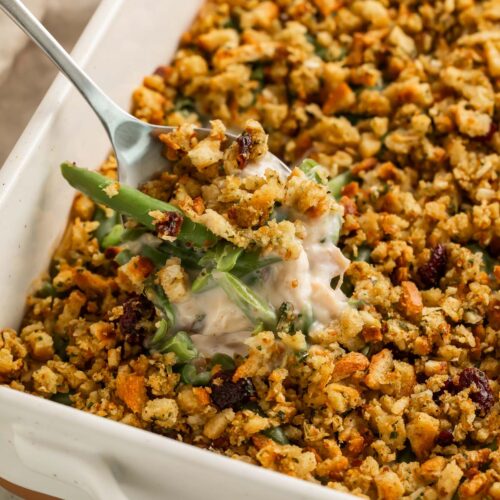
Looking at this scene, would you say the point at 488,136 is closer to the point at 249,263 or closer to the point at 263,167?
the point at 263,167

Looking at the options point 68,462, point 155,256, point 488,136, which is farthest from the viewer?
point 488,136

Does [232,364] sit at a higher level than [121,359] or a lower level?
higher

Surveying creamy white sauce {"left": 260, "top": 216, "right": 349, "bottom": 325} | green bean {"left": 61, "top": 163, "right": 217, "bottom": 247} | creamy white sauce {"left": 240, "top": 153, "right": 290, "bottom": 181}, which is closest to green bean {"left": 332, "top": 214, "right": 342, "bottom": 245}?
creamy white sauce {"left": 260, "top": 216, "right": 349, "bottom": 325}

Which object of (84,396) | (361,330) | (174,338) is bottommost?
(84,396)

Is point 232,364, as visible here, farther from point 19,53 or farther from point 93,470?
point 19,53

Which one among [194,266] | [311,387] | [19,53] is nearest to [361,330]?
[311,387]

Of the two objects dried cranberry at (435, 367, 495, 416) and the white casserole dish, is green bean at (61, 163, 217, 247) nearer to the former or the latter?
the white casserole dish

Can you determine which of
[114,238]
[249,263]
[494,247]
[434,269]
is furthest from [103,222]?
[494,247]
